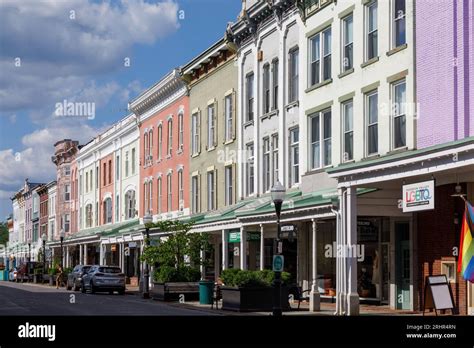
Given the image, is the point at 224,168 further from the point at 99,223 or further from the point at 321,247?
the point at 99,223

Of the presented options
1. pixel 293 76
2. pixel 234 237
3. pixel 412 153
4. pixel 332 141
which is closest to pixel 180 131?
pixel 234 237

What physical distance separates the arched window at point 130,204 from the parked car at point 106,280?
14.7 metres

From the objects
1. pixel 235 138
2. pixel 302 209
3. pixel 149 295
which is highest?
pixel 235 138

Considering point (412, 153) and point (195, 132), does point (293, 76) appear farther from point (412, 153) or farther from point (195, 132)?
point (412, 153)

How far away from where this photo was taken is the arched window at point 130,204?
62.7 m

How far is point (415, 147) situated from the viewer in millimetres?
27062

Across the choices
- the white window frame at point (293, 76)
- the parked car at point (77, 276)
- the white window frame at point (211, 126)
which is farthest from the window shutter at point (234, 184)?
the parked car at point (77, 276)

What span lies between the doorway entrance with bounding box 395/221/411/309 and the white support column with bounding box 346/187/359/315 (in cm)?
310

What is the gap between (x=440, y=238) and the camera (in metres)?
27.1

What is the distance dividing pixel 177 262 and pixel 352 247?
14045 millimetres

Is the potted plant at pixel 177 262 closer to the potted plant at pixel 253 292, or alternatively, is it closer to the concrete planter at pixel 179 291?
the concrete planter at pixel 179 291

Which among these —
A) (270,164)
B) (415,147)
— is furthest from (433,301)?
(270,164)

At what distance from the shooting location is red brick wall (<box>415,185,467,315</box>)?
26.0 m
